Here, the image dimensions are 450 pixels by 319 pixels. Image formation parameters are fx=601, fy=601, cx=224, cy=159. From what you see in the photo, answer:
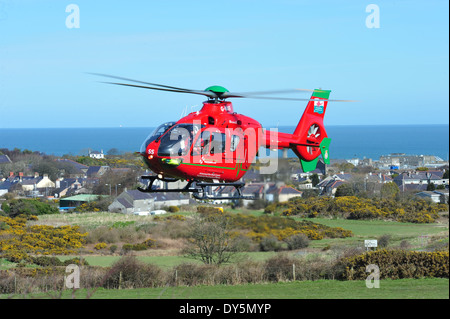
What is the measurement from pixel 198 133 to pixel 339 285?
60.6ft

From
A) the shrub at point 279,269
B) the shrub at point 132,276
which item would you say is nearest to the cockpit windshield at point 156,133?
the shrub at point 132,276

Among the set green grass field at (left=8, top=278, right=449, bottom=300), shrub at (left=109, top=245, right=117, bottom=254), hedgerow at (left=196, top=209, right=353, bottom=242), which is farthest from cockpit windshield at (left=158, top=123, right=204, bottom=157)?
shrub at (left=109, top=245, right=117, bottom=254)

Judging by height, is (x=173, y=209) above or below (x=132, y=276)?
above

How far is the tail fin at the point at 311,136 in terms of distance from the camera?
2047 centimetres

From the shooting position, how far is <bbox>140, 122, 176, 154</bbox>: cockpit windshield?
15.7 meters

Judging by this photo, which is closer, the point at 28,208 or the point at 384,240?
the point at 384,240

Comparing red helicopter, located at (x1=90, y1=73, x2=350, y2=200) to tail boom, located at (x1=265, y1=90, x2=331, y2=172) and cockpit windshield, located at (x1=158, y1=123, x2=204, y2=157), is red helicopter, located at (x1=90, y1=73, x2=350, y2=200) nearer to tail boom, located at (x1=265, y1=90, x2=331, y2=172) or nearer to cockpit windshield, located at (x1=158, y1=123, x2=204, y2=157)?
cockpit windshield, located at (x1=158, y1=123, x2=204, y2=157)

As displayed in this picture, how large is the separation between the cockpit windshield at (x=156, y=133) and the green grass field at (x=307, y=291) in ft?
41.9

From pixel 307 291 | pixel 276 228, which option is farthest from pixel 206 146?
pixel 307 291

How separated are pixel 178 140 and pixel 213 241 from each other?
866 inches

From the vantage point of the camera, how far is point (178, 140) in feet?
51.1

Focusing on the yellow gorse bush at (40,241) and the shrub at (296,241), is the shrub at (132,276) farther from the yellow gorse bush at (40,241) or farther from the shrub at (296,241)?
the yellow gorse bush at (40,241)

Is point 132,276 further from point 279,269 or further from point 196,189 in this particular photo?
point 196,189
